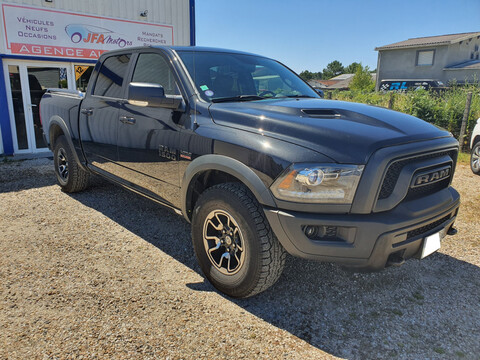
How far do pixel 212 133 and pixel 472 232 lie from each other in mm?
3270

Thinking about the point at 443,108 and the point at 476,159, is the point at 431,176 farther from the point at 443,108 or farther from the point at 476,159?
the point at 443,108

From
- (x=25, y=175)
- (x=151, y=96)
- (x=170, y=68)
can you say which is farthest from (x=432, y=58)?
(x=151, y=96)

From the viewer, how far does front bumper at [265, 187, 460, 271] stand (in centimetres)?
212

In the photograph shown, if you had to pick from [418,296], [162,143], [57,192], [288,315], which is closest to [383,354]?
[288,315]

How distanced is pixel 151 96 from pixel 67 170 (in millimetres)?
2932

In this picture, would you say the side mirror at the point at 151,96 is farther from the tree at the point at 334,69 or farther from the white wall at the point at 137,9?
the tree at the point at 334,69

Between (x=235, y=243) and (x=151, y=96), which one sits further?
(x=151, y=96)

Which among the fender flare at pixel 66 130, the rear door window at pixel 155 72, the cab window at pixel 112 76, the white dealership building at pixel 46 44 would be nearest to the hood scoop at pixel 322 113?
the rear door window at pixel 155 72

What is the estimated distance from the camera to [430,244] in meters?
2.40

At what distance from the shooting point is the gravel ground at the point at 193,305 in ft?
7.39

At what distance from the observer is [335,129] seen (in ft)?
7.53

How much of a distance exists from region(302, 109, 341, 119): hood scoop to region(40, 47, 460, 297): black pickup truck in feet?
0.05

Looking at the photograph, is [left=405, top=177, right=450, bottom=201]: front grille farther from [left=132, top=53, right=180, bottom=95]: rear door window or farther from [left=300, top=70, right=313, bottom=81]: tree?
[left=300, top=70, right=313, bottom=81]: tree

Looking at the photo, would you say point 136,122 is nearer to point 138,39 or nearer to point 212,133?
point 212,133
